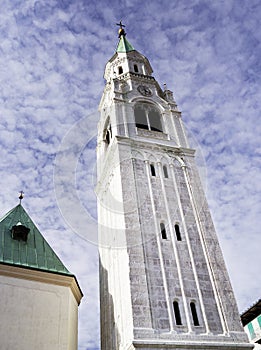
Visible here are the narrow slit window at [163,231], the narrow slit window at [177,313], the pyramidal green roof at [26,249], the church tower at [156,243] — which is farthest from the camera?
the narrow slit window at [163,231]

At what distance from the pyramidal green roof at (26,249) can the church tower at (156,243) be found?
3.58m

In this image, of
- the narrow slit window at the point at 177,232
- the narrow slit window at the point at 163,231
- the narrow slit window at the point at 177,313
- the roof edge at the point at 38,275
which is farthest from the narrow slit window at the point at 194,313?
the roof edge at the point at 38,275

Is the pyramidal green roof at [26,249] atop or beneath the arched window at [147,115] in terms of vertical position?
beneath

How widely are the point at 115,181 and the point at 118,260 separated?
17.6 feet

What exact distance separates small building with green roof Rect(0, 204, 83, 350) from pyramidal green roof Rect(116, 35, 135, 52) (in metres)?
22.5

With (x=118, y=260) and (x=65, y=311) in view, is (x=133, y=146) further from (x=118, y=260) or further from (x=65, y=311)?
(x=65, y=311)

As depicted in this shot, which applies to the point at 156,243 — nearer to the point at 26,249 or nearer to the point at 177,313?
the point at 177,313

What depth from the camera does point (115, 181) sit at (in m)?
22.9

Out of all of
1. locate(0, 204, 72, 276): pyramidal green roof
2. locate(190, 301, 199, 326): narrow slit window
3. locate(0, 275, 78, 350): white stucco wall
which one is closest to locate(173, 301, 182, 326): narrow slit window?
locate(190, 301, 199, 326): narrow slit window

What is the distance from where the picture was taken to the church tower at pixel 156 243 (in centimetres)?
1628

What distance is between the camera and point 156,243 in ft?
62.8

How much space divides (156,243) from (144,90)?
51.5 ft

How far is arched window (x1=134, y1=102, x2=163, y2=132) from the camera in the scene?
28320mm

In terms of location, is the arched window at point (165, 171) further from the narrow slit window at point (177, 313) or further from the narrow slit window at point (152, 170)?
the narrow slit window at point (177, 313)
